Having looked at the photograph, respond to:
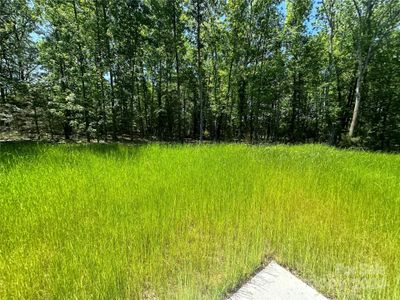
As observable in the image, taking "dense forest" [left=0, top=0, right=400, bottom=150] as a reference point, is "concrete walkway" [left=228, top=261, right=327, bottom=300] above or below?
below

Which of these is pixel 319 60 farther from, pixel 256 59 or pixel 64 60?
pixel 64 60

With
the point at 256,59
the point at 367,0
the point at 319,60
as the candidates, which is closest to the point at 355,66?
the point at 319,60

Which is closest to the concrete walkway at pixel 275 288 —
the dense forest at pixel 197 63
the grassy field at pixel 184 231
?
the grassy field at pixel 184 231

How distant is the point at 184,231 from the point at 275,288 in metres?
1.22

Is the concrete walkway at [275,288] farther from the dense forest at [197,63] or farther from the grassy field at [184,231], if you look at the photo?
the dense forest at [197,63]

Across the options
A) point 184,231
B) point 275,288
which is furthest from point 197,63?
point 275,288

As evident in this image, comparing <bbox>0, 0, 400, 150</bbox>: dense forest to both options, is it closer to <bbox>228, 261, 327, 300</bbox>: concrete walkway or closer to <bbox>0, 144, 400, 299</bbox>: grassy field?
<bbox>0, 144, 400, 299</bbox>: grassy field

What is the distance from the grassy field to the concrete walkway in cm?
11

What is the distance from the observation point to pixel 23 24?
1434 centimetres

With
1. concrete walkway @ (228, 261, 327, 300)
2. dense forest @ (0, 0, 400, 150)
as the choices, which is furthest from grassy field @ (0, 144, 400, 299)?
dense forest @ (0, 0, 400, 150)

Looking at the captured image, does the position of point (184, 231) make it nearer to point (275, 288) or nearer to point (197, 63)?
point (275, 288)

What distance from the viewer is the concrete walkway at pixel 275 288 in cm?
186

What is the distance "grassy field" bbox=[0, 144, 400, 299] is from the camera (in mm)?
1907

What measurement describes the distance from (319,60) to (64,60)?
2140cm
